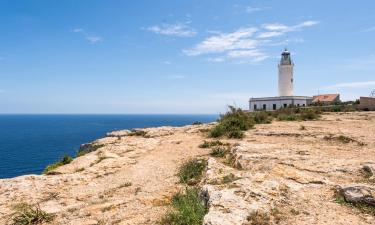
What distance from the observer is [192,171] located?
33.9 feet

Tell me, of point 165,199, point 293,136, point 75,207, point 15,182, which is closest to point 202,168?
point 165,199

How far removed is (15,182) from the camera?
10.7 meters

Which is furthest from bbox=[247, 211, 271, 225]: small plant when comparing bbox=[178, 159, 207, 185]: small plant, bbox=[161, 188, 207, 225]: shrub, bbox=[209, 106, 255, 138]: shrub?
bbox=[209, 106, 255, 138]: shrub

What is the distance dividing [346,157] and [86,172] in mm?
9433

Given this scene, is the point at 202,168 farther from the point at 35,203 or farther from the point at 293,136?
the point at 293,136

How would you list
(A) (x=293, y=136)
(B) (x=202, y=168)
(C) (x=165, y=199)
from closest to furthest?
(C) (x=165, y=199) < (B) (x=202, y=168) < (A) (x=293, y=136)

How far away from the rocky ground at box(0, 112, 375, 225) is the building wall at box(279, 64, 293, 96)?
49.2 metres

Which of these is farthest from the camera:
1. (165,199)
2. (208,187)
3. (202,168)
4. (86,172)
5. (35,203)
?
(86,172)

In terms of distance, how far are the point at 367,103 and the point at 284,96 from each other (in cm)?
1994

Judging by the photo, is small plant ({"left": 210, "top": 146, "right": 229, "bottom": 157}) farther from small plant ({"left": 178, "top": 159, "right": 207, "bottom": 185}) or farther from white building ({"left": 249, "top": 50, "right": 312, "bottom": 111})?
white building ({"left": 249, "top": 50, "right": 312, "bottom": 111})

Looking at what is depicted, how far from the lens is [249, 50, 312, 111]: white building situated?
56000 mm

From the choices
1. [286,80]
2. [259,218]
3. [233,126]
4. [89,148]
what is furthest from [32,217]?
[286,80]

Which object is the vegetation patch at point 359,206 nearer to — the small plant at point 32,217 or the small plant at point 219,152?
the small plant at point 219,152

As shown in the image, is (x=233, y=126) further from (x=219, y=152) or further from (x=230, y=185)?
(x=230, y=185)
